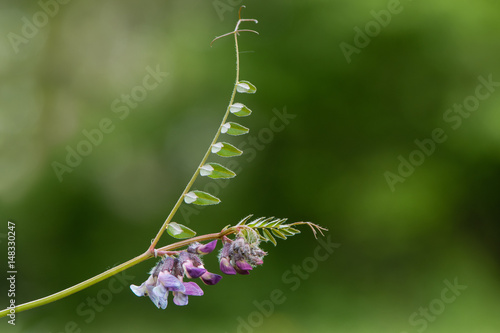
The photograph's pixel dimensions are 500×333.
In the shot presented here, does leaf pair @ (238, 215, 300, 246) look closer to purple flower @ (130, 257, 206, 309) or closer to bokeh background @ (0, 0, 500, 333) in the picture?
purple flower @ (130, 257, 206, 309)

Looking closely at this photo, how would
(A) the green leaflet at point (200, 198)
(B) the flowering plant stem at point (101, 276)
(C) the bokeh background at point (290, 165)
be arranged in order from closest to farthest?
(B) the flowering plant stem at point (101, 276), (A) the green leaflet at point (200, 198), (C) the bokeh background at point (290, 165)

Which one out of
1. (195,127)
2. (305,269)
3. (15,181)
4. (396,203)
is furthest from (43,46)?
(396,203)

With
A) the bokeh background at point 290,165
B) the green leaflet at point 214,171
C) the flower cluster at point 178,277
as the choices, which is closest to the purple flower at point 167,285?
the flower cluster at point 178,277

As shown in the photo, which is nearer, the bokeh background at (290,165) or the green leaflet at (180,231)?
the green leaflet at (180,231)

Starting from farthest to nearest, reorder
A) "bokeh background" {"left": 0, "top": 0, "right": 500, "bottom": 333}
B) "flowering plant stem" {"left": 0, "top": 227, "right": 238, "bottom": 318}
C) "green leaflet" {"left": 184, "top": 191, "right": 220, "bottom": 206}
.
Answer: "bokeh background" {"left": 0, "top": 0, "right": 500, "bottom": 333}
"green leaflet" {"left": 184, "top": 191, "right": 220, "bottom": 206}
"flowering plant stem" {"left": 0, "top": 227, "right": 238, "bottom": 318}

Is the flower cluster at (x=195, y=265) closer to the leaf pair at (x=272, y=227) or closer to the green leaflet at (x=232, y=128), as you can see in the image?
the leaf pair at (x=272, y=227)

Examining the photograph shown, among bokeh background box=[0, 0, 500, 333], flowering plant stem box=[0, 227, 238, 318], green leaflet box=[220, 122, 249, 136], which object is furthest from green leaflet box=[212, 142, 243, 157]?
bokeh background box=[0, 0, 500, 333]

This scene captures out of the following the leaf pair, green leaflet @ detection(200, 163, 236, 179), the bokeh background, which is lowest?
the bokeh background

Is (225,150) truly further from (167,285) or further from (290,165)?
(290,165)
